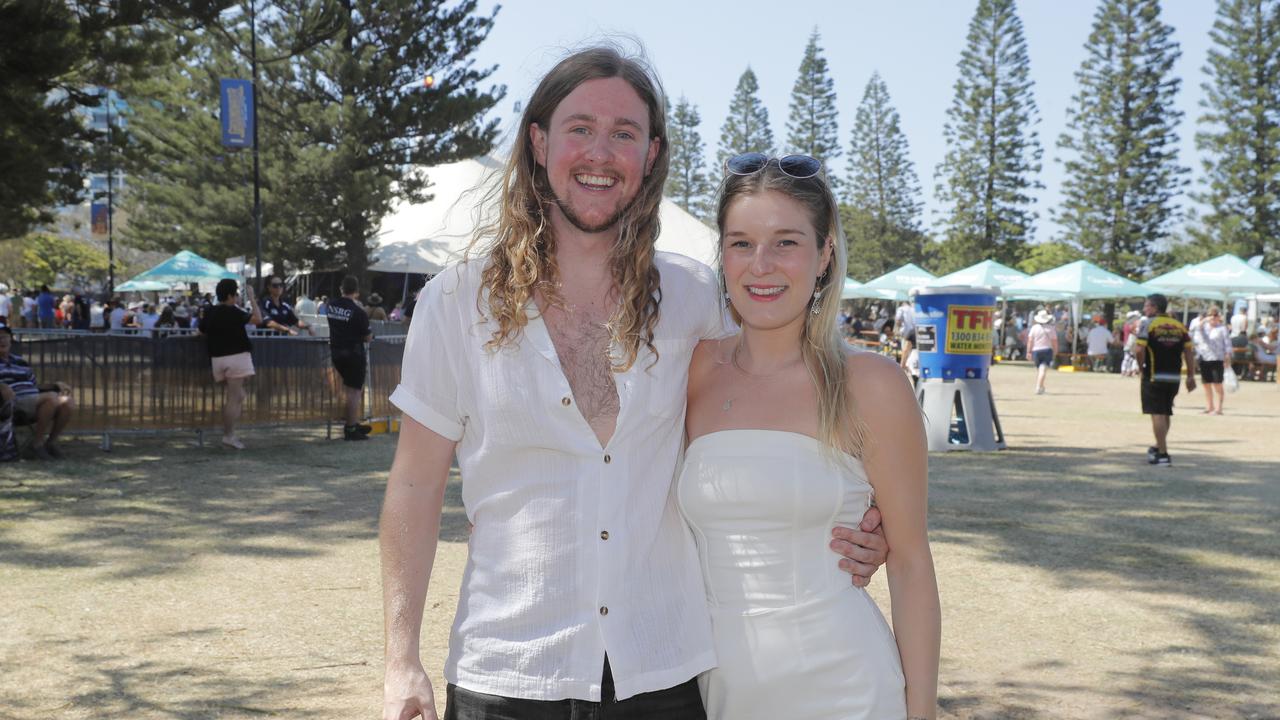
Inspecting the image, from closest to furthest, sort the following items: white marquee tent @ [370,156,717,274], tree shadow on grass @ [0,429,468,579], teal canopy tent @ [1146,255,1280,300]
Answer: tree shadow on grass @ [0,429,468,579]
teal canopy tent @ [1146,255,1280,300]
white marquee tent @ [370,156,717,274]

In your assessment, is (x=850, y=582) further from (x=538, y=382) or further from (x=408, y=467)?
(x=408, y=467)

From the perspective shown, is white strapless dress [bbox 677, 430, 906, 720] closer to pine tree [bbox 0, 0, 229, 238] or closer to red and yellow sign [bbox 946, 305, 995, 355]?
red and yellow sign [bbox 946, 305, 995, 355]

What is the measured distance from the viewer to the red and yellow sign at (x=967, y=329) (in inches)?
490

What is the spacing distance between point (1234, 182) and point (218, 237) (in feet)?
123

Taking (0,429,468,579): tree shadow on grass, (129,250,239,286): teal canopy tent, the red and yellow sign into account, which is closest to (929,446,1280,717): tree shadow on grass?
the red and yellow sign

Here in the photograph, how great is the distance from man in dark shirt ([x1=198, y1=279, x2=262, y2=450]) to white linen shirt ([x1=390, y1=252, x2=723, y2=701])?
9.70 metres

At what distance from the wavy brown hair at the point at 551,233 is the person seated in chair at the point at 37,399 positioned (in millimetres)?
9491

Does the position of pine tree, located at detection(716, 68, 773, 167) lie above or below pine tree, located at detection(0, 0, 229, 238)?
above

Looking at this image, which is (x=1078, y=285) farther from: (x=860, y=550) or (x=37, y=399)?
(x=860, y=550)

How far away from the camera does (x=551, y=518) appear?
2084mm

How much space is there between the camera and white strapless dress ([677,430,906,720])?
7.25 ft

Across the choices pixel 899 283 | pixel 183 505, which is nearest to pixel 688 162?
pixel 899 283

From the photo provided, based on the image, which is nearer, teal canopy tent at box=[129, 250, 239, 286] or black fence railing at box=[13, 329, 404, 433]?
black fence railing at box=[13, 329, 404, 433]

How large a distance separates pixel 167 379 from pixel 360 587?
20.2 ft
